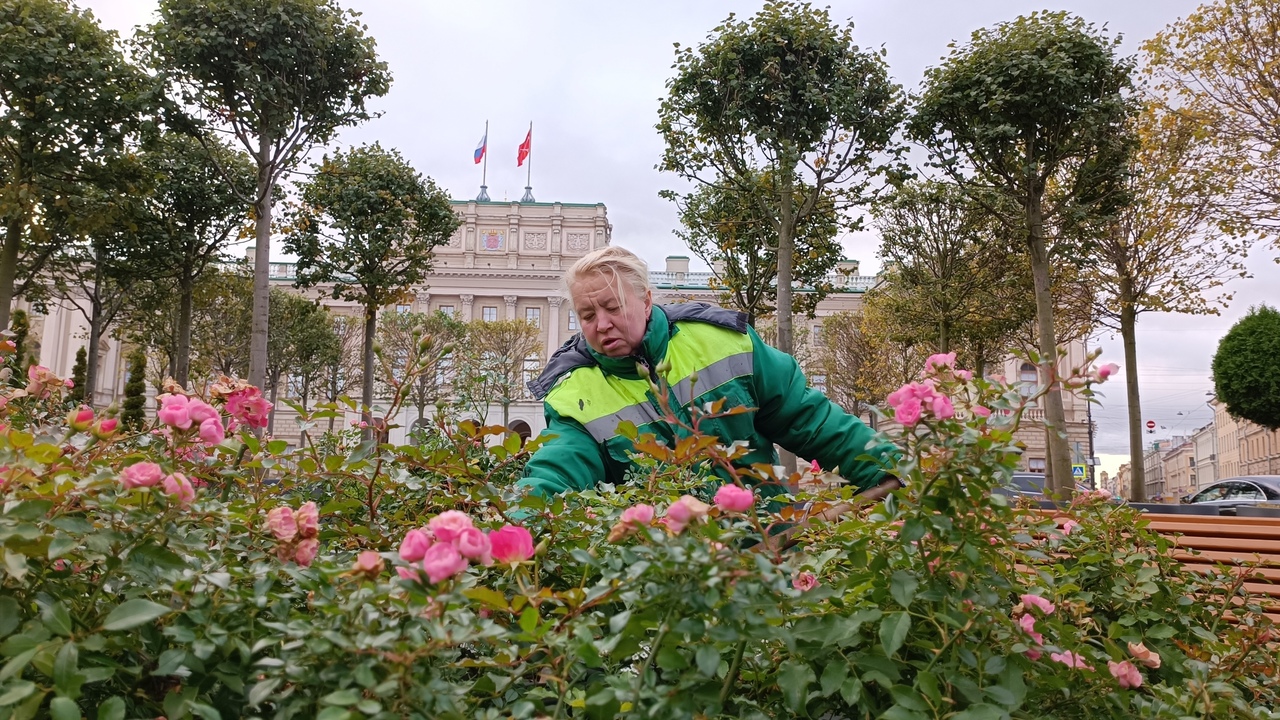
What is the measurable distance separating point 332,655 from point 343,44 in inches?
476

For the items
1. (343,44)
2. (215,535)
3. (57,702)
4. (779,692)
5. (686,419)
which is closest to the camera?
(57,702)

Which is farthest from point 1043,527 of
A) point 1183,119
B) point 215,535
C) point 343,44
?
point 1183,119

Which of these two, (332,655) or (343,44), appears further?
(343,44)

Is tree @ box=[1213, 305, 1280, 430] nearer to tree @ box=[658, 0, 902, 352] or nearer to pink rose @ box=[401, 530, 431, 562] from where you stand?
tree @ box=[658, 0, 902, 352]

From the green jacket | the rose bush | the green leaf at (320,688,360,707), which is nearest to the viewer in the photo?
the green leaf at (320,688,360,707)

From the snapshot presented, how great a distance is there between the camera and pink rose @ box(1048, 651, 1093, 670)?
1.12 metres

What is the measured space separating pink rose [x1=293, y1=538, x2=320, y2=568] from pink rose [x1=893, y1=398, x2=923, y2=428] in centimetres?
81

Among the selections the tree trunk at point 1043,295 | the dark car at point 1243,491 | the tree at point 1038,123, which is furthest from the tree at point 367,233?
the dark car at point 1243,491

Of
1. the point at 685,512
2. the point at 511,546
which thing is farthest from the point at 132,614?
the point at 685,512

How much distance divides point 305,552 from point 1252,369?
77.9 ft

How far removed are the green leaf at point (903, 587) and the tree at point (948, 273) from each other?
62.6ft

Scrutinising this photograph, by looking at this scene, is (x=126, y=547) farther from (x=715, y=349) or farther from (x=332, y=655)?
(x=715, y=349)

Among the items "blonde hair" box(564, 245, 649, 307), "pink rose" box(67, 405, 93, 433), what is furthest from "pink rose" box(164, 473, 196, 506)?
"blonde hair" box(564, 245, 649, 307)

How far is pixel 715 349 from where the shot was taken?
94.5 inches
